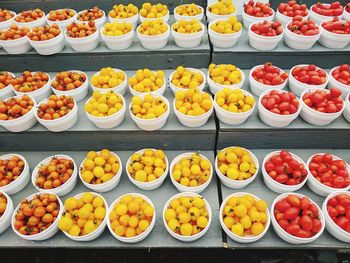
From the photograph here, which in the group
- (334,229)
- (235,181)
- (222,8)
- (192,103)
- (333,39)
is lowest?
(334,229)

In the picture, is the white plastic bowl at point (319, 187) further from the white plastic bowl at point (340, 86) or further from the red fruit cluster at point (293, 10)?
the red fruit cluster at point (293, 10)

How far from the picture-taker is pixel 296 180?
2475 millimetres

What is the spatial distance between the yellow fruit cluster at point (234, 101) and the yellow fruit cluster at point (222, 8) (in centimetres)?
130

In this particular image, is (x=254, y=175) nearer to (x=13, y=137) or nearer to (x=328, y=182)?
(x=328, y=182)

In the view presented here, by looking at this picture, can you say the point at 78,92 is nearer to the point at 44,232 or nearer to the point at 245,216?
the point at 44,232

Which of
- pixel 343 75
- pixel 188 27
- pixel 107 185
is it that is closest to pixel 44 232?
pixel 107 185

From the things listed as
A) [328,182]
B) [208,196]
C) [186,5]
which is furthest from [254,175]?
[186,5]

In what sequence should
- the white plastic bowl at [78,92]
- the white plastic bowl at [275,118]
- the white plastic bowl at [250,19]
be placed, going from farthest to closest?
the white plastic bowl at [250,19], the white plastic bowl at [78,92], the white plastic bowl at [275,118]

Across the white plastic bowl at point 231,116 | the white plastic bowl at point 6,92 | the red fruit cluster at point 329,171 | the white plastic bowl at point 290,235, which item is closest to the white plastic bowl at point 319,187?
the red fruit cluster at point 329,171

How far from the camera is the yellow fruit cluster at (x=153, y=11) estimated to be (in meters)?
3.59

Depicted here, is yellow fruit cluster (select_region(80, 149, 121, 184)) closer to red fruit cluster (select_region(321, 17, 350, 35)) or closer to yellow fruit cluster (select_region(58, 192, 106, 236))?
yellow fruit cluster (select_region(58, 192, 106, 236))

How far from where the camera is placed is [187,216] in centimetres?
226

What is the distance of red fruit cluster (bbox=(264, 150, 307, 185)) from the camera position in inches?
97.7

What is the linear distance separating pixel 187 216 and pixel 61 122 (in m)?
1.45
